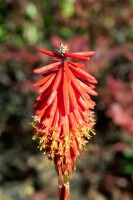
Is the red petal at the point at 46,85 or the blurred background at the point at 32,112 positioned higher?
the blurred background at the point at 32,112

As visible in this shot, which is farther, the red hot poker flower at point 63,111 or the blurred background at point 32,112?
the blurred background at point 32,112

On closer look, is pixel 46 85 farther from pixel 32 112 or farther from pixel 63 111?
pixel 32 112

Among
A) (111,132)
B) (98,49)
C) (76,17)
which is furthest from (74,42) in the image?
(111,132)

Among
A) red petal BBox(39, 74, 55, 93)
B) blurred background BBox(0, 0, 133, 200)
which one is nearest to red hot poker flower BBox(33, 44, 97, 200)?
red petal BBox(39, 74, 55, 93)

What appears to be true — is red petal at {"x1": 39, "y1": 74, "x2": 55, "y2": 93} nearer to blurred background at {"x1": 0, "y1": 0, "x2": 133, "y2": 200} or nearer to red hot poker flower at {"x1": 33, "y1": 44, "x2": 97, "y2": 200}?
red hot poker flower at {"x1": 33, "y1": 44, "x2": 97, "y2": 200}

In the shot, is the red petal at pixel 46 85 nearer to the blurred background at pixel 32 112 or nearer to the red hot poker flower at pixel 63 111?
the red hot poker flower at pixel 63 111

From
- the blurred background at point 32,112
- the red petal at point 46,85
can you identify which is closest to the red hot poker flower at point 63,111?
the red petal at point 46,85

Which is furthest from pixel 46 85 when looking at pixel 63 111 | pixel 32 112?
pixel 32 112
